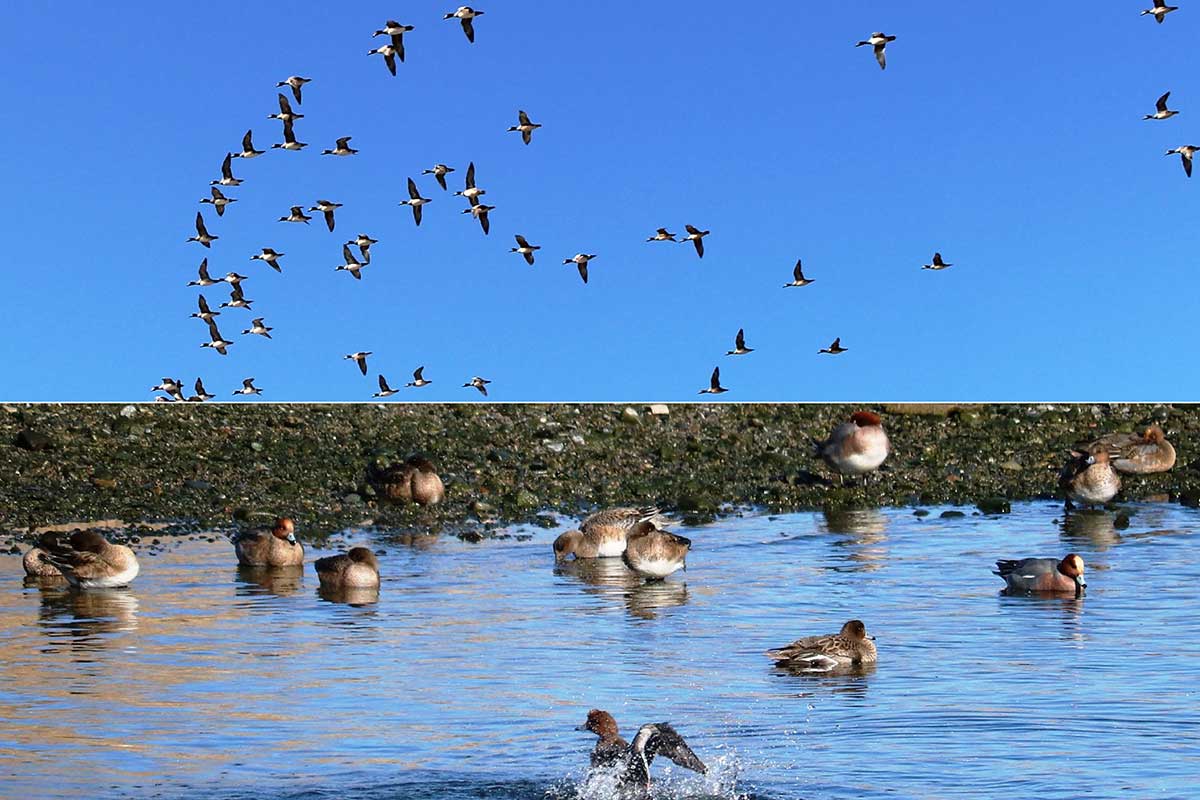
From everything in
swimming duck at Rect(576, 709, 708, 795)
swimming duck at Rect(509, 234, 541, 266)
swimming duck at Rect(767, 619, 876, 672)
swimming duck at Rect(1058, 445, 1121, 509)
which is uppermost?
swimming duck at Rect(509, 234, 541, 266)

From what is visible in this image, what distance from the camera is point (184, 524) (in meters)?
28.0

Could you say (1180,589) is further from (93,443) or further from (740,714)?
(93,443)

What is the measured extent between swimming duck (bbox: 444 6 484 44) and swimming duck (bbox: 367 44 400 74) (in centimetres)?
166

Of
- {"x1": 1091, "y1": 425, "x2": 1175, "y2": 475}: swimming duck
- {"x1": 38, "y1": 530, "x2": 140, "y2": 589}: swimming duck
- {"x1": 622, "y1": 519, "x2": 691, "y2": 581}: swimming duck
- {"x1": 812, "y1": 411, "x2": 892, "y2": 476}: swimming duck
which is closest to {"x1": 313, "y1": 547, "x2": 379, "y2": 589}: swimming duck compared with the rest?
{"x1": 38, "y1": 530, "x2": 140, "y2": 589}: swimming duck

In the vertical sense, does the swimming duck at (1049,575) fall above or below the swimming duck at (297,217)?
below

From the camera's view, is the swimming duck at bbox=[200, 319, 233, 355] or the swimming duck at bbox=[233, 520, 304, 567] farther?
the swimming duck at bbox=[200, 319, 233, 355]

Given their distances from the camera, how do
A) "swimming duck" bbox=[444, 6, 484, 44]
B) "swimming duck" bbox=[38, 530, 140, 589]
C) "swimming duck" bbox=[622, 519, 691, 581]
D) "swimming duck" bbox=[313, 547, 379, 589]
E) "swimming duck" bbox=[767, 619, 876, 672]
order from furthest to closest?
"swimming duck" bbox=[444, 6, 484, 44], "swimming duck" bbox=[622, 519, 691, 581], "swimming duck" bbox=[38, 530, 140, 589], "swimming duck" bbox=[313, 547, 379, 589], "swimming duck" bbox=[767, 619, 876, 672]

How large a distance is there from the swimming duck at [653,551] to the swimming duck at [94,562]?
6.07 m

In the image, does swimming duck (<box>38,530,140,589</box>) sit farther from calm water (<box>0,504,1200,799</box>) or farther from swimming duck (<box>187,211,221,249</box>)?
swimming duck (<box>187,211,221,249</box>)

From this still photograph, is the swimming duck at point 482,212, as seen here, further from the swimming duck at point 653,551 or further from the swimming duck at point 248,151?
the swimming duck at point 653,551

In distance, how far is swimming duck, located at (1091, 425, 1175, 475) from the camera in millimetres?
31594

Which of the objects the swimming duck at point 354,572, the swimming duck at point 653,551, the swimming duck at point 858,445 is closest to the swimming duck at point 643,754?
the swimming duck at point 354,572

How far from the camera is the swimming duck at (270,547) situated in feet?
77.7

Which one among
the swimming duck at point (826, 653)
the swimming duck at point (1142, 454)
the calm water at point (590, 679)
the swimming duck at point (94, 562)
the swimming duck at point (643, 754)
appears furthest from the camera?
the swimming duck at point (1142, 454)
